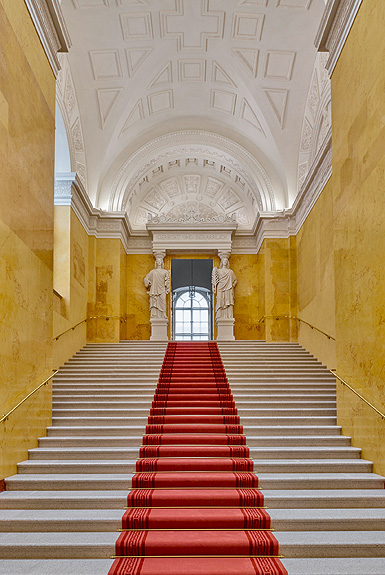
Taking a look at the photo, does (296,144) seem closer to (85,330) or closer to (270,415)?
(85,330)

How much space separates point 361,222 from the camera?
6922 mm

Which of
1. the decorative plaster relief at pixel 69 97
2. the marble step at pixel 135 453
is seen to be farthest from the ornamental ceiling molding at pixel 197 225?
the marble step at pixel 135 453

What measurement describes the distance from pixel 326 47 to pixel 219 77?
6.94m

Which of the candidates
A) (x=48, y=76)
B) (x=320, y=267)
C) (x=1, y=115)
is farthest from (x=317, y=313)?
(x=1, y=115)

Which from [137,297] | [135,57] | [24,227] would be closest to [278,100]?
[135,57]

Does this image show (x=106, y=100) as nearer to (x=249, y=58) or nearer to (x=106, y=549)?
(x=249, y=58)

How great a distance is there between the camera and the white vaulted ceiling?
41.1 ft

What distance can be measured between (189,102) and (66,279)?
6.72 m

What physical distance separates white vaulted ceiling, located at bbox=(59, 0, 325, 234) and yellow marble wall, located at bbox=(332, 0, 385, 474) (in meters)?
5.46

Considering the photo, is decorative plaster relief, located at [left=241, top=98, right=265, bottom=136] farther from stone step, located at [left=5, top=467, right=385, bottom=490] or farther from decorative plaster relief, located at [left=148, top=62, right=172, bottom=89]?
stone step, located at [left=5, top=467, right=385, bottom=490]

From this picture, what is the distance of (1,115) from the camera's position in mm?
6102

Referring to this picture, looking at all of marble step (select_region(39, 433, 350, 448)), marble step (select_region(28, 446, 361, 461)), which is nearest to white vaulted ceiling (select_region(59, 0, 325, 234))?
marble step (select_region(39, 433, 350, 448))

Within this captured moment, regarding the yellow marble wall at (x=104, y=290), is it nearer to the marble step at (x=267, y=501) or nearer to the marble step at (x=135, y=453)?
the marble step at (x=135, y=453)

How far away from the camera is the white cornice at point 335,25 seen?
24.0 feet
